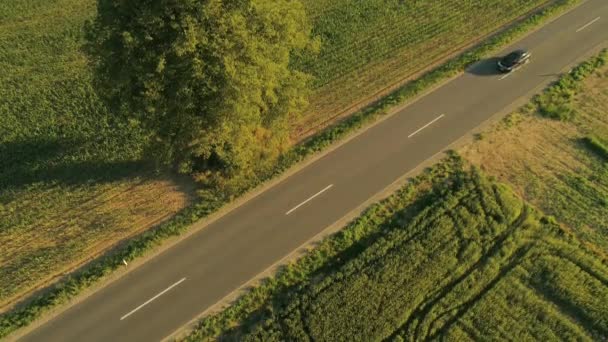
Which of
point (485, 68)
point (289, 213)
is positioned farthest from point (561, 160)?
point (289, 213)

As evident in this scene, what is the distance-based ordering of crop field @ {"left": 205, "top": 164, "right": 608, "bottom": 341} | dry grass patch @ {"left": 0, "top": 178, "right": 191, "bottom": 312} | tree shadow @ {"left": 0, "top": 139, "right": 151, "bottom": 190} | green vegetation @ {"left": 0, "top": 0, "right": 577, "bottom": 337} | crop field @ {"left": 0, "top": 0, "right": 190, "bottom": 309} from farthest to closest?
tree shadow @ {"left": 0, "top": 139, "right": 151, "bottom": 190}
crop field @ {"left": 0, "top": 0, "right": 190, "bottom": 309}
green vegetation @ {"left": 0, "top": 0, "right": 577, "bottom": 337}
dry grass patch @ {"left": 0, "top": 178, "right": 191, "bottom": 312}
crop field @ {"left": 205, "top": 164, "right": 608, "bottom": 341}

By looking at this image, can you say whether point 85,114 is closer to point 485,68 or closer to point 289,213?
point 289,213

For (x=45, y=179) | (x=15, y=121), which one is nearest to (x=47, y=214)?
(x=45, y=179)

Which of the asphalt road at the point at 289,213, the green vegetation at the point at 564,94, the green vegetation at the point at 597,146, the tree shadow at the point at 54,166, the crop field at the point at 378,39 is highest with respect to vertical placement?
the tree shadow at the point at 54,166

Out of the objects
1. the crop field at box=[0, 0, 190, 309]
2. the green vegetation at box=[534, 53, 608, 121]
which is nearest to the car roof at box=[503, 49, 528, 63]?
the green vegetation at box=[534, 53, 608, 121]

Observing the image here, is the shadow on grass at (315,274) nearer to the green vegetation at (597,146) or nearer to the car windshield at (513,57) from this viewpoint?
the green vegetation at (597,146)

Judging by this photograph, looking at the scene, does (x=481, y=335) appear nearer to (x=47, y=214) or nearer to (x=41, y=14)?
(x=47, y=214)

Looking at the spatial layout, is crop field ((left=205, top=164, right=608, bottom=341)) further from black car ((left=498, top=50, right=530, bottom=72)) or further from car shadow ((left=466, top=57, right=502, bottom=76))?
black car ((left=498, top=50, right=530, bottom=72))

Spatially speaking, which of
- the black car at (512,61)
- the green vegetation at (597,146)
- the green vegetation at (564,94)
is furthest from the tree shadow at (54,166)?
the green vegetation at (597,146)
